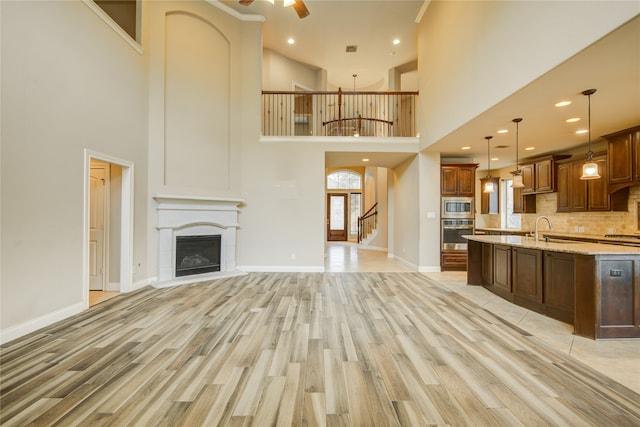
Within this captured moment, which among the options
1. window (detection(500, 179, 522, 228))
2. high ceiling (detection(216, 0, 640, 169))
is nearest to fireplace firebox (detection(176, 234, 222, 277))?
high ceiling (detection(216, 0, 640, 169))

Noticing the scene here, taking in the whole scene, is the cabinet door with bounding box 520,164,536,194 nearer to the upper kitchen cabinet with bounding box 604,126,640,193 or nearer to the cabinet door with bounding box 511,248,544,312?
the upper kitchen cabinet with bounding box 604,126,640,193

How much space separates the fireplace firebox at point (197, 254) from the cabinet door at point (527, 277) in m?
5.39

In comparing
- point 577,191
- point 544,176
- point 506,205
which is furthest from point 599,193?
point 506,205

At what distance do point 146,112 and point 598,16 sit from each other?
5.88 m

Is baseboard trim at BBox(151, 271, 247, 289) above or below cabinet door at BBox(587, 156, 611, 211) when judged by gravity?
below

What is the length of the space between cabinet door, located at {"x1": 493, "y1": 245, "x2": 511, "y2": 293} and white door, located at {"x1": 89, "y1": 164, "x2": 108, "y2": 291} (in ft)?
21.3

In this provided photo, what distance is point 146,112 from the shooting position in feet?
15.8

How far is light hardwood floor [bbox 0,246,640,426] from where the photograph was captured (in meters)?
1.73

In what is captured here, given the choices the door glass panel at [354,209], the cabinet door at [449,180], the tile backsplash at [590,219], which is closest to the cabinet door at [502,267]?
the cabinet door at [449,180]

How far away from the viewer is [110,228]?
15.0 ft

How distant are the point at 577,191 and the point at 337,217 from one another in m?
9.46

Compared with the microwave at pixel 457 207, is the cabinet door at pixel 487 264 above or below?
below

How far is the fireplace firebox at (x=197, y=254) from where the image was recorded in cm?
540

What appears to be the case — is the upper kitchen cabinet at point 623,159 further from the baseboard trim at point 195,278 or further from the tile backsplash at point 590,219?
the baseboard trim at point 195,278
